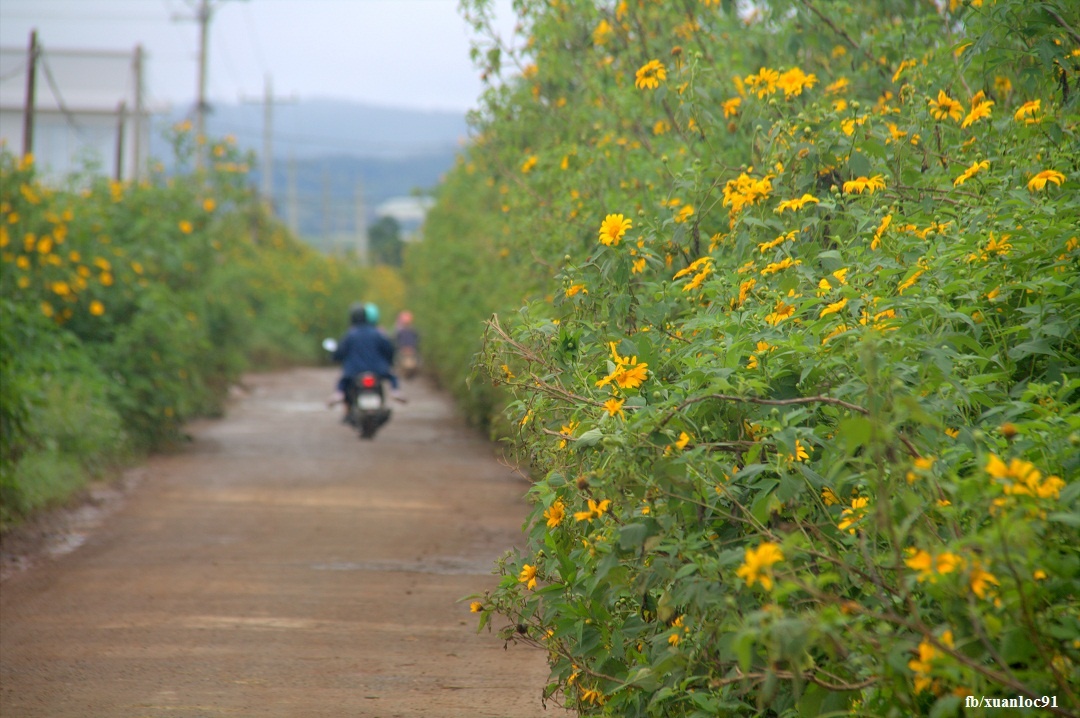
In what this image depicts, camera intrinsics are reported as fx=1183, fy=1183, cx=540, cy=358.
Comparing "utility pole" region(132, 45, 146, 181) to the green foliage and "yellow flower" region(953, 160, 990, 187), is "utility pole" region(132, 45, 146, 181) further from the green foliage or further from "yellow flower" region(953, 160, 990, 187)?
the green foliage

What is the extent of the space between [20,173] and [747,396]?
30.1ft

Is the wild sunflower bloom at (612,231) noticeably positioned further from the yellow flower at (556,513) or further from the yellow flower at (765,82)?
the yellow flower at (765,82)

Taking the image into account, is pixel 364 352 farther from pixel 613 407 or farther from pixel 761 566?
pixel 761 566

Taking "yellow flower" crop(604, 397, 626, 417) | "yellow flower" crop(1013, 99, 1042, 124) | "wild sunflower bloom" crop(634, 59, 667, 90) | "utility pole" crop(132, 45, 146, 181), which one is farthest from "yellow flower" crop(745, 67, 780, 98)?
"utility pole" crop(132, 45, 146, 181)

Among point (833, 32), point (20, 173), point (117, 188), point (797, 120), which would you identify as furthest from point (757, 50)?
point (117, 188)

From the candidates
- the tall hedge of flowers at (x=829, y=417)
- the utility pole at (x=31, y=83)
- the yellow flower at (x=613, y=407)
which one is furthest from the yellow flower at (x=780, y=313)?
the utility pole at (x=31, y=83)

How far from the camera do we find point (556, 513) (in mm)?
3385

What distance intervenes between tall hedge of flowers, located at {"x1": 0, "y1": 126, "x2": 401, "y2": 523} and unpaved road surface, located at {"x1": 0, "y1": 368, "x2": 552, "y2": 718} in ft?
2.19

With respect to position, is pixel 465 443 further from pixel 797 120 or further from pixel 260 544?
pixel 797 120

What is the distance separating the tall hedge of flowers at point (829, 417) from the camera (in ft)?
7.72

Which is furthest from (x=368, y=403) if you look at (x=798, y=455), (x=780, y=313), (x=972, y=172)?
(x=798, y=455)

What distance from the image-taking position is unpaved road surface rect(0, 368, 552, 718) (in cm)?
451

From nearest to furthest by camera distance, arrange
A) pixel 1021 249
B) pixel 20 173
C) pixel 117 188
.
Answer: pixel 1021 249 → pixel 20 173 → pixel 117 188

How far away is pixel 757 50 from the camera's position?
313 inches
